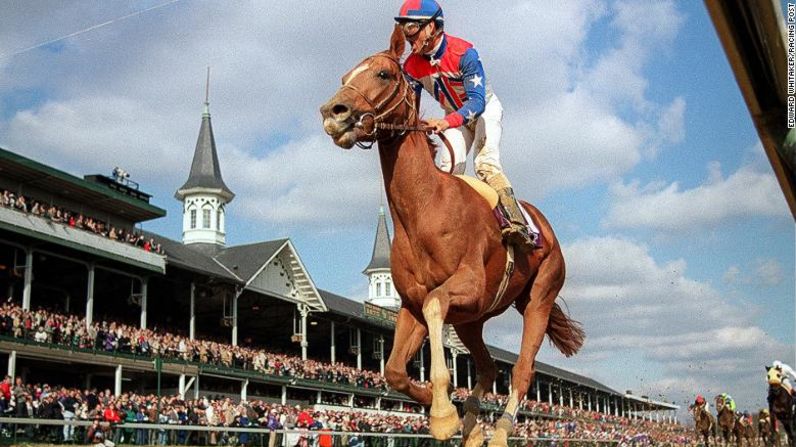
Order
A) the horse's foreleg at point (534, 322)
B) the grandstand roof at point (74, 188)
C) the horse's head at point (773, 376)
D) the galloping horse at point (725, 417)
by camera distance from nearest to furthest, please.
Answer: the horse's foreleg at point (534, 322) < the horse's head at point (773, 376) < the galloping horse at point (725, 417) < the grandstand roof at point (74, 188)

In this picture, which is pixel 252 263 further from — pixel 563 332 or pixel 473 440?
pixel 473 440

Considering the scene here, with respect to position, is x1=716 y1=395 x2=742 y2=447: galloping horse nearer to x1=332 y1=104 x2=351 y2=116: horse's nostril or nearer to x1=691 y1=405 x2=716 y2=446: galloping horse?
x1=691 y1=405 x2=716 y2=446: galloping horse

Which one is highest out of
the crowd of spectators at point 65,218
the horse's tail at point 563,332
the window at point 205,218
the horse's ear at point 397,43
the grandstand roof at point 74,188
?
the window at point 205,218

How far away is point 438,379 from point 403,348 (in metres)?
0.49

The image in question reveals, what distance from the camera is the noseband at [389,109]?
4828 mm

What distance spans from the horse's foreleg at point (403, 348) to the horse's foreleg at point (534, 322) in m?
0.84

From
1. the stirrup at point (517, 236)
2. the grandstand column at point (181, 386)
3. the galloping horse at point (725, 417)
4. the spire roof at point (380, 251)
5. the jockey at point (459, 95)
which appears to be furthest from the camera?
the spire roof at point (380, 251)

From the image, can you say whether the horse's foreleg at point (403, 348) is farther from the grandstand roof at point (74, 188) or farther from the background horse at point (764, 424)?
the grandstand roof at point (74, 188)

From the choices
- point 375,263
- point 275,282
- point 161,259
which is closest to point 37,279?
point 161,259

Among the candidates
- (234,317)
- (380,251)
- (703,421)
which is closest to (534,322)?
(703,421)

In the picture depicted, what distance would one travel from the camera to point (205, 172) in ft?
175

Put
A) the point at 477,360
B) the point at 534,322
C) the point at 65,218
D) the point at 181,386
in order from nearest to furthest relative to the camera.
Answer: the point at 534,322 < the point at 477,360 < the point at 65,218 < the point at 181,386

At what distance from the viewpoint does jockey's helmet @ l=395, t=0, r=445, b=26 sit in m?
5.37

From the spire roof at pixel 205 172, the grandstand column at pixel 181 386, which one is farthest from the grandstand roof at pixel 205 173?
the grandstand column at pixel 181 386
